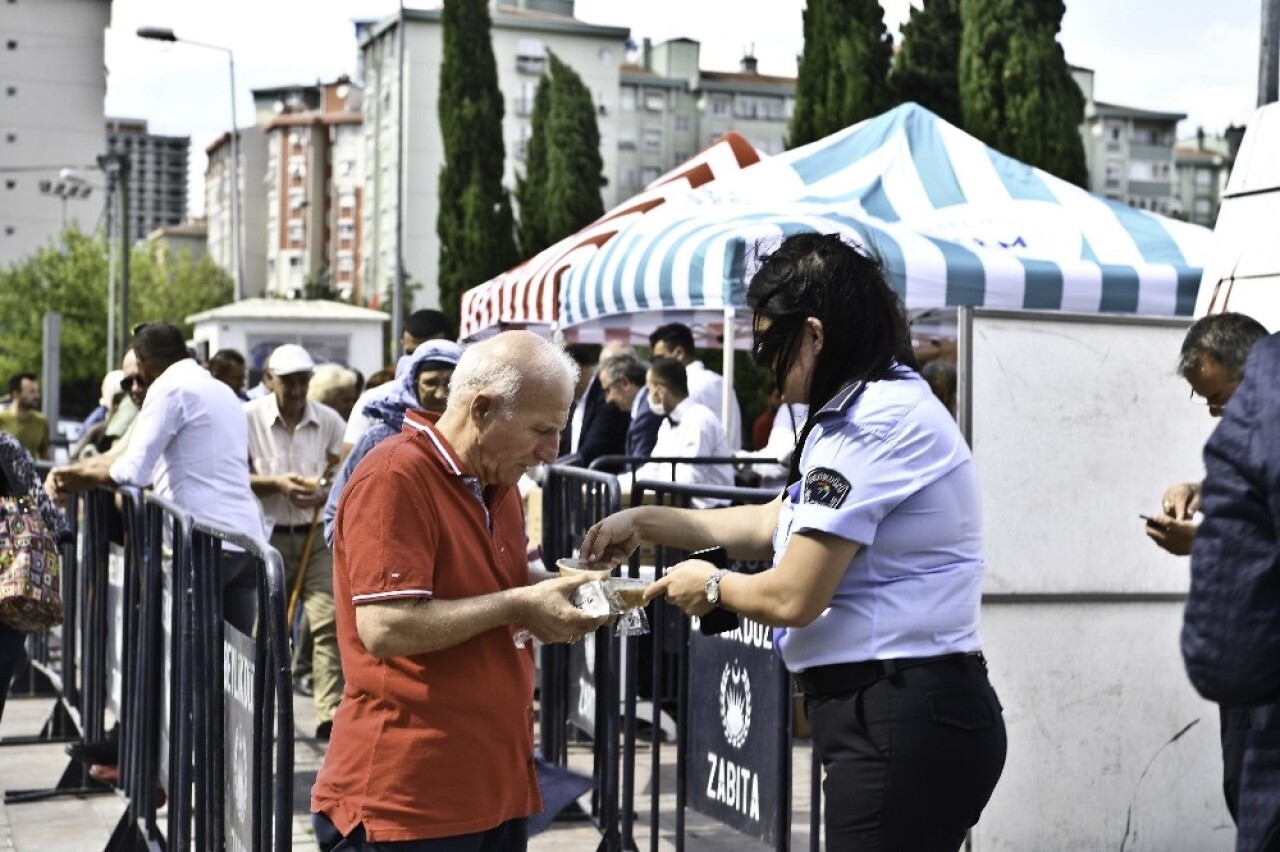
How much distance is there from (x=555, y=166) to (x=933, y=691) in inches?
2288

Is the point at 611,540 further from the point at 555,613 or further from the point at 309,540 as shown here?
the point at 309,540

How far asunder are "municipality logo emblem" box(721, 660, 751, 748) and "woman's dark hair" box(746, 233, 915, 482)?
2148mm

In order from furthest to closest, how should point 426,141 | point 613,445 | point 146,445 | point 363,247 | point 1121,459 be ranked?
point 363,247, point 426,141, point 613,445, point 146,445, point 1121,459

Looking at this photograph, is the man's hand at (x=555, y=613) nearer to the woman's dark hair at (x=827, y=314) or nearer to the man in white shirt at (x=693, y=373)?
the woman's dark hair at (x=827, y=314)

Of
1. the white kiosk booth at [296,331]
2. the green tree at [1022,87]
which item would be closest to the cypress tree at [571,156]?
the green tree at [1022,87]

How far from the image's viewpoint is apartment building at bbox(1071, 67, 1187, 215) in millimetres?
128625

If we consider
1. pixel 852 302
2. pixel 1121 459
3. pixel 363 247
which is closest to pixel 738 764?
pixel 1121 459

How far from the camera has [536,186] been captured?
192 feet

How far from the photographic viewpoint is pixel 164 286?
2894 inches

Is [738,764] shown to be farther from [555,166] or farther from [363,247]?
[363,247]

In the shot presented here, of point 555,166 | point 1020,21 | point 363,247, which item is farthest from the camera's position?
point 363,247

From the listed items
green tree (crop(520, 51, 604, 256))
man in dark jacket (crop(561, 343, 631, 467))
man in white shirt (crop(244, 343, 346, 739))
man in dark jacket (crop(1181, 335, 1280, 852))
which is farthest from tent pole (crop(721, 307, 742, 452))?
green tree (crop(520, 51, 604, 256))

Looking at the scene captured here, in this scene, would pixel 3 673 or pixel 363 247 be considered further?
pixel 363 247

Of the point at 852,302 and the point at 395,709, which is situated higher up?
the point at 852,302
